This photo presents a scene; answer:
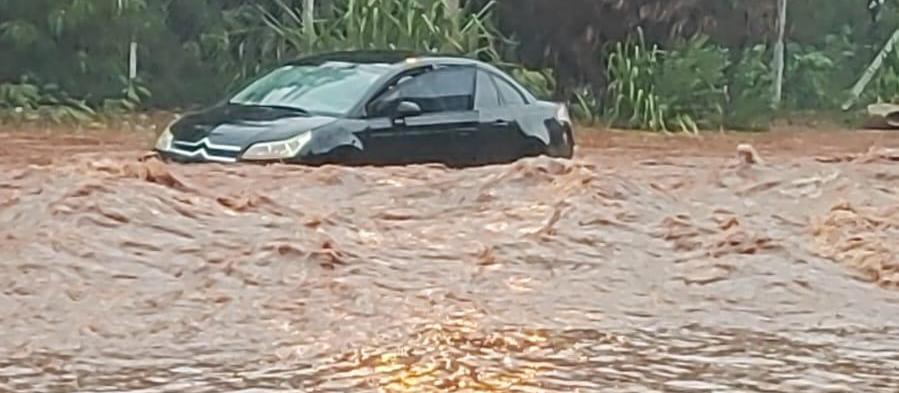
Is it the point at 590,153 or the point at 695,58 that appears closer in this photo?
the point at 590,153

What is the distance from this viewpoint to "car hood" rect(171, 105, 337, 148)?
11.6 m

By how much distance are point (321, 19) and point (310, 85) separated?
26.9ft

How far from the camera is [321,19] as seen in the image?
20.7 metres

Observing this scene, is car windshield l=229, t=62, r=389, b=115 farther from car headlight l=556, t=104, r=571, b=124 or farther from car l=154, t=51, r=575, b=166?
car headlight l=556, t=104, r=571, b=124

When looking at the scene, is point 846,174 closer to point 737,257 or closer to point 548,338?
point 737,257

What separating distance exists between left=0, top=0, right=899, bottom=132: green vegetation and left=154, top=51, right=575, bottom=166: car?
6339 mm

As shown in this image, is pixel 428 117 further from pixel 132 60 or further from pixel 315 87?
pixel 132 60

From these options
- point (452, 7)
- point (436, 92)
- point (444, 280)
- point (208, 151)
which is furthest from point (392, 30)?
point (444, 280)

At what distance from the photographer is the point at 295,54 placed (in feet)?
67.4

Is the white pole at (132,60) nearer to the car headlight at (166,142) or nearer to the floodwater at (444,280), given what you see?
the car headlight at (166,142)

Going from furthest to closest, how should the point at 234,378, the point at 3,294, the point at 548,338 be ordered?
the point at 3,294 → the point at 548,338 → the point at 234,378

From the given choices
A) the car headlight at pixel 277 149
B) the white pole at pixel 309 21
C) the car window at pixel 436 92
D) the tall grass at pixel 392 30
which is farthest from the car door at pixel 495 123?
the white pole at pixel 309 21

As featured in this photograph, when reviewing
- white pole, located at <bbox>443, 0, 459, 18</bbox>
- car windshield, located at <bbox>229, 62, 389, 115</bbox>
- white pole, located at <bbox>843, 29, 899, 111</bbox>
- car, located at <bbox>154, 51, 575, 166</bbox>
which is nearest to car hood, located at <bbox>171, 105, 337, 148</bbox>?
car, located at <bbox>154, 51, 575, 166</bbox>

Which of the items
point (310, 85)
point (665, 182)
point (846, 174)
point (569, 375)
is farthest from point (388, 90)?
point (569, 375)
